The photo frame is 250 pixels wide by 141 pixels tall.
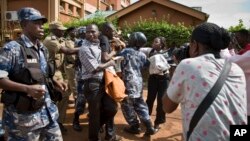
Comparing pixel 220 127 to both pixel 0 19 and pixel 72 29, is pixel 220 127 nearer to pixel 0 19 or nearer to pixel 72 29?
pixel 72 29

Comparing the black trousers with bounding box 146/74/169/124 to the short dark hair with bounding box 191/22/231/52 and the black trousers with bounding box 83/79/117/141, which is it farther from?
the short dark hair with bounding box 191/22/231/52

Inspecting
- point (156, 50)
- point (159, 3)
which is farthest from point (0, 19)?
point (156, 50)

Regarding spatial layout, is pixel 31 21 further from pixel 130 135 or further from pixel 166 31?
pixel 166 31

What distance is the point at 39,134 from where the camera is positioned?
11.9 ft

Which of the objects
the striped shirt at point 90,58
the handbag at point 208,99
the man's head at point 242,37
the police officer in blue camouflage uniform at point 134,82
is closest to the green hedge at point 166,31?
the police officer in blue camouflage uniform at point 134,82

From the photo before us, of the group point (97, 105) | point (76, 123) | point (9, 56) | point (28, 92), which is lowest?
point (76, 123)

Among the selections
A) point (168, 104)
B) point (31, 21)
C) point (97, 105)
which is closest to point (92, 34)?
point (97, 105)

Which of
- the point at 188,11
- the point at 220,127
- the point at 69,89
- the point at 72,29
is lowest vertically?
the point at 69,89

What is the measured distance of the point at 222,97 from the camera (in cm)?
250

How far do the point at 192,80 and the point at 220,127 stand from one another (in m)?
0.37

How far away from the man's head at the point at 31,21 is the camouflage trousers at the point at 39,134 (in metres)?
0.89

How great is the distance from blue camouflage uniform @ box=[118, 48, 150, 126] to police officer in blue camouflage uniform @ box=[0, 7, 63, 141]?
2753 mm

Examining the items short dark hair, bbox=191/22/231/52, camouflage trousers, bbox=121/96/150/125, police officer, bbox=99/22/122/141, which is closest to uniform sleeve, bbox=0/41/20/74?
short dark hair, bbox=191/22/231/52

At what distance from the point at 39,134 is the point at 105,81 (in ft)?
6.48
